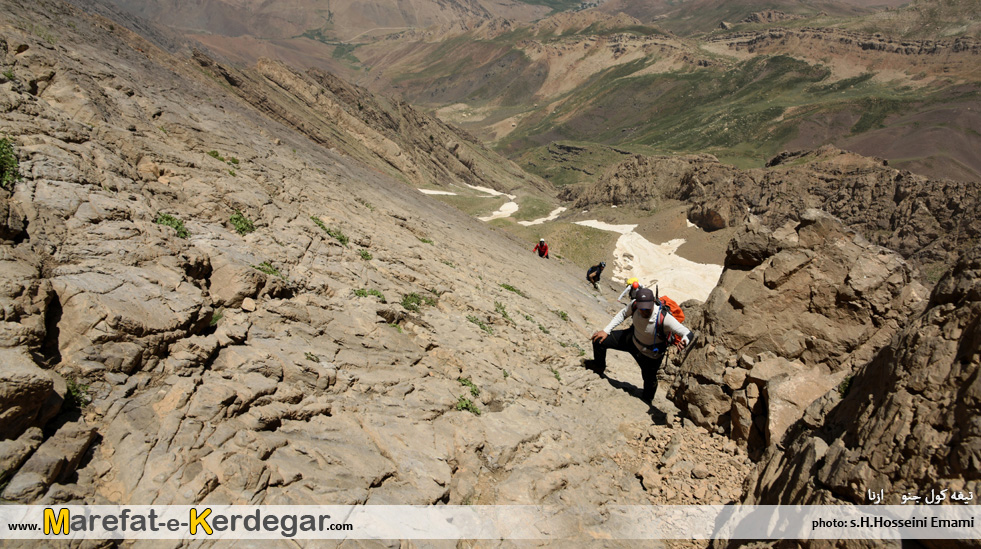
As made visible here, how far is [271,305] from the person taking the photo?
6.39 meters

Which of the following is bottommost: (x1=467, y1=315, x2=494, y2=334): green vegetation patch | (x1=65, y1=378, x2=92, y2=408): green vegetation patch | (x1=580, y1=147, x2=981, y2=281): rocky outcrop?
(x1=467, y1=315, x2=494, y2=334): green vegetation patch

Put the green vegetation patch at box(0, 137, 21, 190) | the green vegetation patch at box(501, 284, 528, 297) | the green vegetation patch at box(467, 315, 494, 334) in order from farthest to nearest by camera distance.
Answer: the green vegetation patch at box(501, 284, 528, 297)
the green vegetation patch at box(467, 315, 494, 334)
the green vegetation patch at box(0, 137, 21, 190)

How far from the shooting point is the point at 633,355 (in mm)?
8078

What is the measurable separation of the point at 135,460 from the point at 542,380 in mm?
5613

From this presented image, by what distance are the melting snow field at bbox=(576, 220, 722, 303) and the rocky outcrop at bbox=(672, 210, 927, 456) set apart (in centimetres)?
1897

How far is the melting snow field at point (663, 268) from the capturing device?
1136 inches

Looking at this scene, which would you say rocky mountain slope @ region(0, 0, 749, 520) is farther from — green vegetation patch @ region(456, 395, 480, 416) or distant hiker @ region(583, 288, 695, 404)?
distant hiker @ region(583, 288, 695, 404)

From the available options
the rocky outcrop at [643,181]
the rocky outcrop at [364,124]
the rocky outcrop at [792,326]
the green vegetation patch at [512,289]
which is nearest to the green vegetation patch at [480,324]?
the rocky outcrop at [792,326]

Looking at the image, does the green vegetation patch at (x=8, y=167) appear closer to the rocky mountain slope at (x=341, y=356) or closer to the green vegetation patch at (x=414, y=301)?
the rocky mountain slope at (x=341, y=356)

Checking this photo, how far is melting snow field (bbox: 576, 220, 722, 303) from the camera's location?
1136 inches

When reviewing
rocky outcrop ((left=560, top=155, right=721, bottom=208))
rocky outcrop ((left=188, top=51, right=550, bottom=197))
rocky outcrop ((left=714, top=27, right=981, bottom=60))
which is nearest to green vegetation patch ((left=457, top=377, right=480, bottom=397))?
rocky outcrop ((left=188, top=51, right=550, bottom=197))

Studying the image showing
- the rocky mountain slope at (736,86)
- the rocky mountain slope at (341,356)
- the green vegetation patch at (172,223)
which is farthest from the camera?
the rocky mountain slope at (736,86)

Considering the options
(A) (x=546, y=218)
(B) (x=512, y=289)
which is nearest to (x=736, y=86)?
(A) (x=546, y=218)

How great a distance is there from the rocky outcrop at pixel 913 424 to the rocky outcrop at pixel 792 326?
168 centimetres
